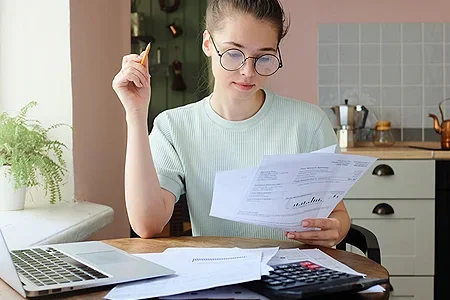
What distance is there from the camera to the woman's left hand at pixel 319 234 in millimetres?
→ 1475

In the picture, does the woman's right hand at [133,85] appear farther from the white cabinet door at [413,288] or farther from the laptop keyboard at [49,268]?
the white cabinet door at [413,288]

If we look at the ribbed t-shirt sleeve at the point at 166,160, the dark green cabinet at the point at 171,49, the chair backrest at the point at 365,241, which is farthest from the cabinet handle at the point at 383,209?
the dark green cabinet at the point at 171,49

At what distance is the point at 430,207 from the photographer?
3229 mm

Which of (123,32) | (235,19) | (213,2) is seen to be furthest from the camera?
(123,32)

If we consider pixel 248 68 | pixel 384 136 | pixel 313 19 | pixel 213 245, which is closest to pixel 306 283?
pixel 213 245

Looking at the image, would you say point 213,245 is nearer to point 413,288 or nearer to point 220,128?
point 220,128

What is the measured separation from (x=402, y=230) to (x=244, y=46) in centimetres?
191

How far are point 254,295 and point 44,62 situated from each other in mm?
1269

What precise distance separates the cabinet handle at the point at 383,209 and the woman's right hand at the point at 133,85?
192 centimetres

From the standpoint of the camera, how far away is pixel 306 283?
1.04 m

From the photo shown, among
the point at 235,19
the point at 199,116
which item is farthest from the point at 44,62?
the point at 235,19

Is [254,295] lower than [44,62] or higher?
lower

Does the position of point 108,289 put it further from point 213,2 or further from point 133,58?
point 213,2

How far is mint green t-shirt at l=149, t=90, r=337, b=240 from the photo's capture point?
1.76m
